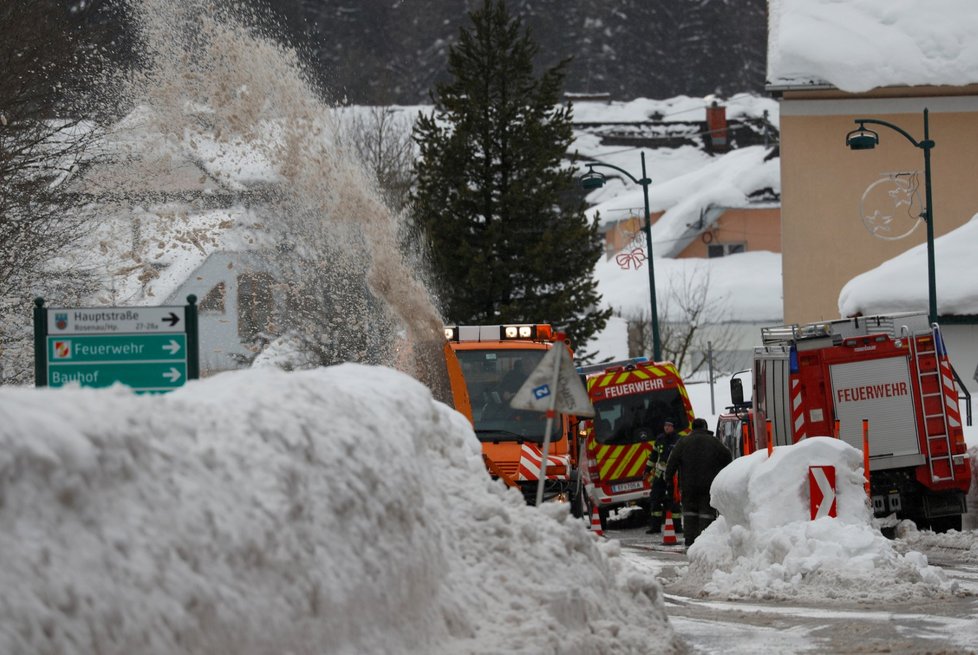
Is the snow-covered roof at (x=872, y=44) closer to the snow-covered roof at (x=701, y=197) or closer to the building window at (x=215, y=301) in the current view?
the building window at (x=215, y=301)

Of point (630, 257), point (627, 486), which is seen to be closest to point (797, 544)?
point (627, 486)

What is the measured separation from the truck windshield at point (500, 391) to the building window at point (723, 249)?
51.7 m

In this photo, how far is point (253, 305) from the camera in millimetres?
42000

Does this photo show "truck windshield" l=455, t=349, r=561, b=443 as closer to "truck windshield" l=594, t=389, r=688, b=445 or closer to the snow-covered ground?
"truck windshield" l=594, t=389, r=688, b=445

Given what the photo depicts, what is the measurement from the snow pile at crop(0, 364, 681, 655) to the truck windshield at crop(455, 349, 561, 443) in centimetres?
972

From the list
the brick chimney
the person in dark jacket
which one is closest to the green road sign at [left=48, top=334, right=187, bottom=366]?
the person in dark jacket

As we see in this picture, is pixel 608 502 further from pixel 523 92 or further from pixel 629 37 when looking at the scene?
pixel 629 37

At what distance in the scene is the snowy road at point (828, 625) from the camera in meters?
9.72

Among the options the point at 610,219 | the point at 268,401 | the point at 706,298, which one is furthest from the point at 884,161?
the point at 268,401

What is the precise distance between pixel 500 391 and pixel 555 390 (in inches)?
363

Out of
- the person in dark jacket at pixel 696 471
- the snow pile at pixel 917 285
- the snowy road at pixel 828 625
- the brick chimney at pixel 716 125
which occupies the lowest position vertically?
the snowy road at pixel 828 625

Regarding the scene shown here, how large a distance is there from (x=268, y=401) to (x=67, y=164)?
61.4 ft

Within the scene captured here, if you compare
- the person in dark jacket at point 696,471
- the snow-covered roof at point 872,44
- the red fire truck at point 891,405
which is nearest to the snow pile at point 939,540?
the red fire truck at point 891,405

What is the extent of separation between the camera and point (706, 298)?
2494 inches
